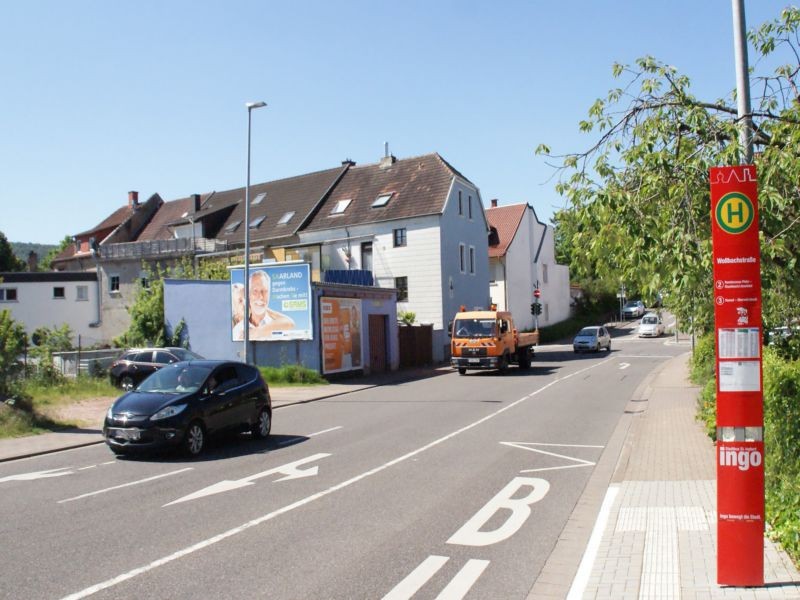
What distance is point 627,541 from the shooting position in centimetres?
686

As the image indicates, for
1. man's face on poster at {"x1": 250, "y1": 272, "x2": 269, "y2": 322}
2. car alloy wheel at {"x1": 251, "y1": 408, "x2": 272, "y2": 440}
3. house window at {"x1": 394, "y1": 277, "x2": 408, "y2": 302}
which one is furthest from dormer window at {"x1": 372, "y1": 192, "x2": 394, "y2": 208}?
car alloy wheel at {"x1": 251, "y1": 408, "x2": 272, "y2": 440}

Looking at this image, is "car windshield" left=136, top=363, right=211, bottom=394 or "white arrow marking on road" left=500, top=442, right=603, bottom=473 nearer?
"white arrow marking on road" left=500, top=442, right=603, bottom=473

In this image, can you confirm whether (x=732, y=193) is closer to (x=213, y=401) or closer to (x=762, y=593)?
(x=762, y=593)

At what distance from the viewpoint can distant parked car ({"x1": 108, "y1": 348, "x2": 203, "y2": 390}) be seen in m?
25.2

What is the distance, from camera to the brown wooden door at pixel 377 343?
32.7 m

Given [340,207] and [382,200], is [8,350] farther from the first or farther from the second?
[340,207]

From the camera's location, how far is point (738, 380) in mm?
5445

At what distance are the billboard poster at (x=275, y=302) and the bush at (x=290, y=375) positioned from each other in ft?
4.59

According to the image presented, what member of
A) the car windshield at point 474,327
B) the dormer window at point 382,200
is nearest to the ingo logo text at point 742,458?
the car windshield at point 474,327

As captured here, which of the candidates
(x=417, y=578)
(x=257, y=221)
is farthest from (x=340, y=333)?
(x=417, y=578)

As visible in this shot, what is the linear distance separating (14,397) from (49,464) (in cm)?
499

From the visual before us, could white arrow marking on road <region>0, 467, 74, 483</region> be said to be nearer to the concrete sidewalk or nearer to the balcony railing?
the concrete sidewalk

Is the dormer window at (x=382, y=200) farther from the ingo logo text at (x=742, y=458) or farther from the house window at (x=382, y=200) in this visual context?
the ingo logo text at (x=742, y=458)

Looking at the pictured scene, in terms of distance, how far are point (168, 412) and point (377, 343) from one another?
69.9 feet
